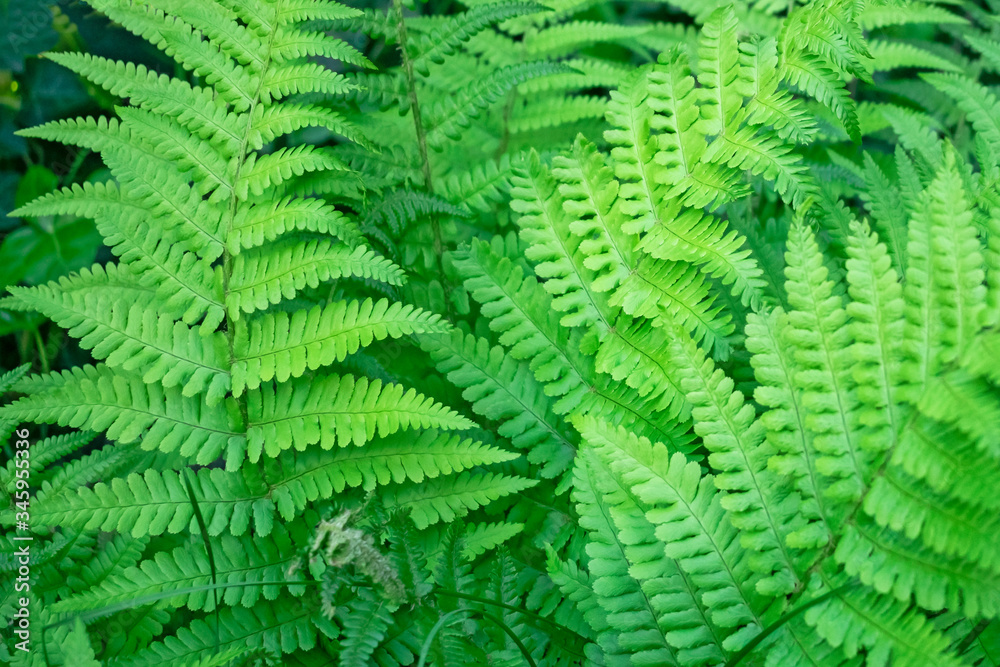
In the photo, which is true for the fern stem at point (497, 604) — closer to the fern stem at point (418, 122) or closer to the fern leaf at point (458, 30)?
the fern stem at point (418, 122)

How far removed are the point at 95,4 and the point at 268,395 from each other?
3.62ft

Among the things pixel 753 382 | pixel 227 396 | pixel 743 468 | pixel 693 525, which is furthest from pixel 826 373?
pixel 227 396

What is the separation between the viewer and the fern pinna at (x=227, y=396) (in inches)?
58.7

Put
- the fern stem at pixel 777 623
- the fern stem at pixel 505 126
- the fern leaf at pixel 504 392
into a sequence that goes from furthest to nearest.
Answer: the fern stem at pixel 505 126
the fern leaf at pixel 504 392
the fern stem at pixel 777 623

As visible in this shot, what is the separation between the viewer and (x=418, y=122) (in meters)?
1.95

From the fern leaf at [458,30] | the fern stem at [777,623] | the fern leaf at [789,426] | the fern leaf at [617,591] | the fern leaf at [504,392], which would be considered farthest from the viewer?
the fern leaf at [458,30]

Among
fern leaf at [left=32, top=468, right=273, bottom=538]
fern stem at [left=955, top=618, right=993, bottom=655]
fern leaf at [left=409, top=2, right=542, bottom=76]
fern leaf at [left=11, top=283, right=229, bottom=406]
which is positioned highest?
fern leaf at [left=409, top=2, right=542, bottom=76]

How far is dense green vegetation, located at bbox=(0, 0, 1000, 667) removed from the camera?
122 centimetres

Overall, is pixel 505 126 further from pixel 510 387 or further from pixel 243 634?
pixel 243 634

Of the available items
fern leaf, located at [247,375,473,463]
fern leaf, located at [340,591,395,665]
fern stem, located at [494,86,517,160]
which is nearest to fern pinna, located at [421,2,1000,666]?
fern leaf, located at [247,375,473,463]

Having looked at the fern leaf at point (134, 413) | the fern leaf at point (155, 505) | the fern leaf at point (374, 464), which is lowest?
the fern leaf at point (155, 505)

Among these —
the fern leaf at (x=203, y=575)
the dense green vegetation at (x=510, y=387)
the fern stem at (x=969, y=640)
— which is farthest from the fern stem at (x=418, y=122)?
the fern stem at (x=969, y=640)

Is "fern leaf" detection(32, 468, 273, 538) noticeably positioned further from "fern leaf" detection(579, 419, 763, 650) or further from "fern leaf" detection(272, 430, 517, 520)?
"fern leaf" detection(579, 419, 763, 650)

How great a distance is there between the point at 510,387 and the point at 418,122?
0.80 m
